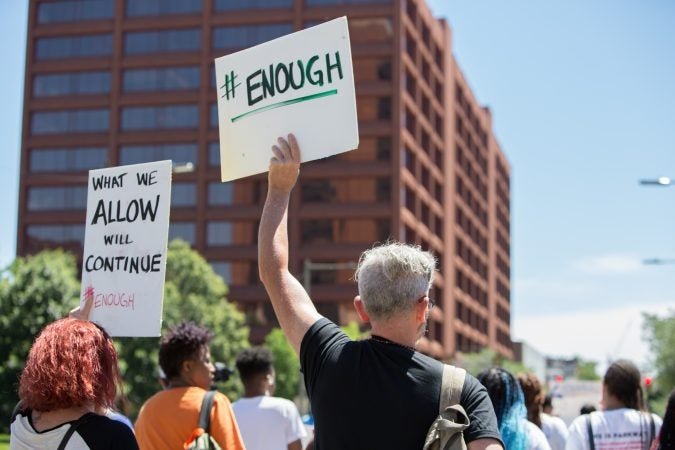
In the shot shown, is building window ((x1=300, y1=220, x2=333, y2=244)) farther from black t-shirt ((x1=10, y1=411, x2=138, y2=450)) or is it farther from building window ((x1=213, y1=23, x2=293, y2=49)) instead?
black t-shirt ((x1=10, y1=411, x2=138, y2=450))

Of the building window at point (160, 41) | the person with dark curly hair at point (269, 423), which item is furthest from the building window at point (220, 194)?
the person with dark curly hair at point (269, 423)

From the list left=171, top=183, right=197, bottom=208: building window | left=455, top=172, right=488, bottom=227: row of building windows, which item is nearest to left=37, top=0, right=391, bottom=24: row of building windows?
left=171, top=183, right=197, bottom=208: building window

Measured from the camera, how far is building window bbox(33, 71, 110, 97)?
67.4 m

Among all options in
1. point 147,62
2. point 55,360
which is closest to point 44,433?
point 55,360

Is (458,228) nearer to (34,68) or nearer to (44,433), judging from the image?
(34,68)

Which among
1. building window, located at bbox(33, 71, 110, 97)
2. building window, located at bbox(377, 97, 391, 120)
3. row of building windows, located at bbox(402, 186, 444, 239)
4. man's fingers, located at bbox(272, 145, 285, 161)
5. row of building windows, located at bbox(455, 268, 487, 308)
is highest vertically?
building window, located at bbox(33, 71, 110, 97)

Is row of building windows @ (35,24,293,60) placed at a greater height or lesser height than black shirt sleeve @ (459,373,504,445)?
greater

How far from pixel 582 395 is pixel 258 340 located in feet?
150

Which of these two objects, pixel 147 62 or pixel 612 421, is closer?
pixel 612 421

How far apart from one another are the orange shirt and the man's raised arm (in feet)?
4.94

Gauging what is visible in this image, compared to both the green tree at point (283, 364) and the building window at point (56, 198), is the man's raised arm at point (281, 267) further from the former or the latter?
the building window at point (56, 198)

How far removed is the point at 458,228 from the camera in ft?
265

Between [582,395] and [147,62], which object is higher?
[147,62]

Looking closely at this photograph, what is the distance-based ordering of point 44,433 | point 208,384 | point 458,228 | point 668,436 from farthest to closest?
point 458,228 < point 208,384 < point 668,436 < point 44,433
